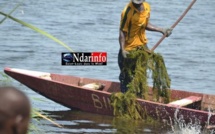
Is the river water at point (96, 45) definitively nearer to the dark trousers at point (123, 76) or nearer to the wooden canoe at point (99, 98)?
the wooden canoe at point (99, 98)

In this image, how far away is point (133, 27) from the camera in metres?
9.45

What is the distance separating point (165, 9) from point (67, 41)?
8277 millimetres

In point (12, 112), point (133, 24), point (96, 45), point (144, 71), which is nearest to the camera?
point (12, 112)

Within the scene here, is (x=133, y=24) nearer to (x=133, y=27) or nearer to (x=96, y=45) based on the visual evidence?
(x=133, y=27)

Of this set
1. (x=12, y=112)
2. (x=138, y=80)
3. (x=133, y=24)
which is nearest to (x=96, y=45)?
(x=138, y=80)

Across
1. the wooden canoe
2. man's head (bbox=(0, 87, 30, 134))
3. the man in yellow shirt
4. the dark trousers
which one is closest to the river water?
the wooden canoe

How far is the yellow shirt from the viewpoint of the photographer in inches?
367

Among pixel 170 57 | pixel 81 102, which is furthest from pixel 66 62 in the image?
pixel 81 102

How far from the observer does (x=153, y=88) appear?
32.3 feet

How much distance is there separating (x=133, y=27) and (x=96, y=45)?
858cm

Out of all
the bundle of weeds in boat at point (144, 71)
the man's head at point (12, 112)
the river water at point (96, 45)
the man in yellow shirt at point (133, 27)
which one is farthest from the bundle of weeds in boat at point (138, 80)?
the man's head at point (12, 112)

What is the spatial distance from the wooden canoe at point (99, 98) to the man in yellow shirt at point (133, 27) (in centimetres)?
54

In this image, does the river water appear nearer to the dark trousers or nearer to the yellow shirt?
the dark trousers

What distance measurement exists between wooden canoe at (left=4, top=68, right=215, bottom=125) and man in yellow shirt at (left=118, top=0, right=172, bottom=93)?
536 millimetres
